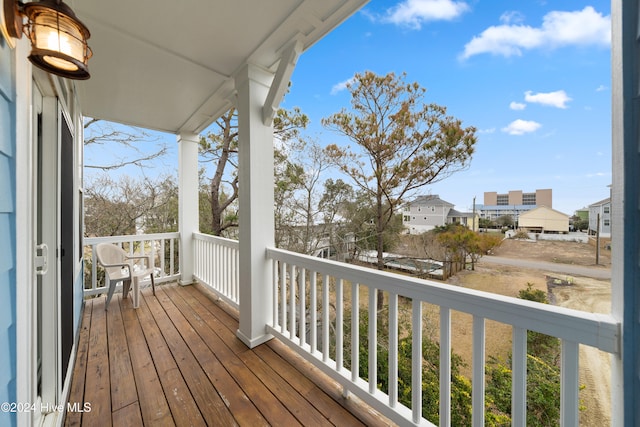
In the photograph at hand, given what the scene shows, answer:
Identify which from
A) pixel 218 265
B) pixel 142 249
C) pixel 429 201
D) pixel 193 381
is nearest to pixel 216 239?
pixel 218 265

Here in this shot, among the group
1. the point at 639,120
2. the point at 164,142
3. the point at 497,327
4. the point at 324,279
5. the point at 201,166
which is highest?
the point at 164,142

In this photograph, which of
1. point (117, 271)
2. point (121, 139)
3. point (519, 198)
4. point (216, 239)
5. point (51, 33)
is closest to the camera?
point (51, 33)

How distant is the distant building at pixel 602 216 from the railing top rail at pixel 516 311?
12.7 inches

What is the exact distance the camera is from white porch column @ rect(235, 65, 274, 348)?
235 cm

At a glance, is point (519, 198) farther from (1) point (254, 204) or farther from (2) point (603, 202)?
(1) point (254, 204)

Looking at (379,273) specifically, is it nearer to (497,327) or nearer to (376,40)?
(497,327)

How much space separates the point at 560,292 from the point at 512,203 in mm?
655

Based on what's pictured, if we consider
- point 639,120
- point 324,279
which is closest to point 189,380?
point 324,279

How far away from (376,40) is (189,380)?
14.5 ft

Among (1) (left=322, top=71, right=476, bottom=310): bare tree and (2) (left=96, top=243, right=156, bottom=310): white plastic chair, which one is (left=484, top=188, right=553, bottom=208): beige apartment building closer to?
(1) (left=322, top=71, right=476, bottom=310): bare tree

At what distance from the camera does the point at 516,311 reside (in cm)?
102

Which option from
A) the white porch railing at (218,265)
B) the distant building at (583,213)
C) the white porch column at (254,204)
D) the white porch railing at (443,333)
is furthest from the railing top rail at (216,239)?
the distant building at (583,213)

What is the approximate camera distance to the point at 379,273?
5.04 ft

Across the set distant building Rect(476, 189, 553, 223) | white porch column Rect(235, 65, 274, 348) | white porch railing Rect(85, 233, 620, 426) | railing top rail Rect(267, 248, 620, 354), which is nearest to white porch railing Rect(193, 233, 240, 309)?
white porch column Rect(235, 65, 274, 348)
